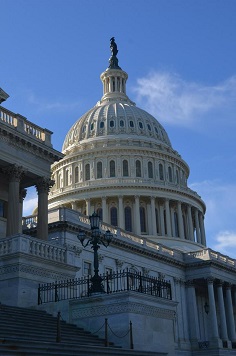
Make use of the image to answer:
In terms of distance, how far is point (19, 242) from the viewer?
3089cm

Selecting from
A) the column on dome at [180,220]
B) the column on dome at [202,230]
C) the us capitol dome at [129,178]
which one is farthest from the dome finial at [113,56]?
the column on dome at [180,220]

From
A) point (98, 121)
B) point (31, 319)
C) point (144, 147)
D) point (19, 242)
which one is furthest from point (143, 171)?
point (31, 319)

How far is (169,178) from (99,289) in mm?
70837

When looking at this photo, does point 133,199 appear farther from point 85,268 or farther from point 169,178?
point 85,268

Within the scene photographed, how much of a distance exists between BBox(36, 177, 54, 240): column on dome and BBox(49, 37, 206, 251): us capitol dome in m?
44.3

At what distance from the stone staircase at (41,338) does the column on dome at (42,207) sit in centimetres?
1132

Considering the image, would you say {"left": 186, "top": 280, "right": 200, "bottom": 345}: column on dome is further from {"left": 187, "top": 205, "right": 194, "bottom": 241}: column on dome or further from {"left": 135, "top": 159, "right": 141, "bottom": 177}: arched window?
{"left": 135, "top": 159, "right": 141, "bottom": 177}: arched window

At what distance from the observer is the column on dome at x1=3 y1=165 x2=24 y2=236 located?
35375 millimetres

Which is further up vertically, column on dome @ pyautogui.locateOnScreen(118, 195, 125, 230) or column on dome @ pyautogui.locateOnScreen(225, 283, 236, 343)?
column on dome @ pyautogui.locateOnScreen(118, 195, 125, 230)

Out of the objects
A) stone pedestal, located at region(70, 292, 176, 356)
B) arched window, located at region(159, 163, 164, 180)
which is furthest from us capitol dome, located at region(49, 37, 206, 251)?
stone pedestal, located at region(70, 292, 176, 356)

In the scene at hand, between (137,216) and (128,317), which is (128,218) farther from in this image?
(128,317)

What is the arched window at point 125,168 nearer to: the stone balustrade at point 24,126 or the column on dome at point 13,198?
the stone balustrade at point 24,126

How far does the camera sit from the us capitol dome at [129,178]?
8850 cm

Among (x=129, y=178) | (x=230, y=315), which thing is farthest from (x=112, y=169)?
(x=230, y=315)
